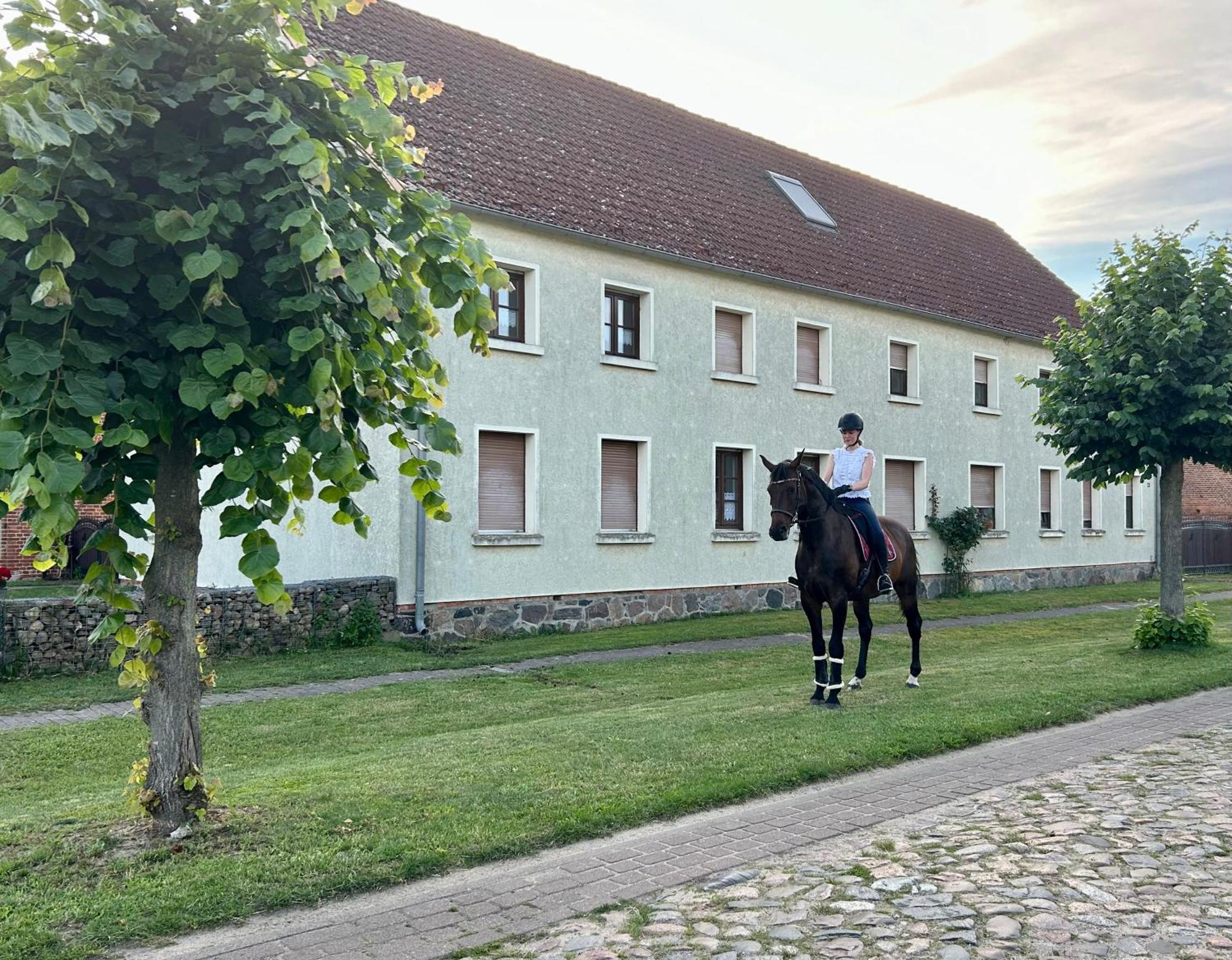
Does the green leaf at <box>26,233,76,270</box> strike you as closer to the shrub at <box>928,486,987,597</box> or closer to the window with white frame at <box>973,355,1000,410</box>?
the shrub at <box>928,486,987,597</box>

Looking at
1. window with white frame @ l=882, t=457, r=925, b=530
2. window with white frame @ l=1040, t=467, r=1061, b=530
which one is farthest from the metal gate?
window with white frame @ l=882, t=457, r=925, b=530

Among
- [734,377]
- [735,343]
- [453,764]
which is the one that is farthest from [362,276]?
[735,343]

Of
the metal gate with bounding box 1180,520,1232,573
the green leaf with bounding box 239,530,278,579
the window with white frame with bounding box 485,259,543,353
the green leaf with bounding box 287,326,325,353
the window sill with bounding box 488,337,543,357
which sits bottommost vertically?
the metal gate with bounding box 1180,520,1232,573

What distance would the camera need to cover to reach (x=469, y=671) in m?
13.5

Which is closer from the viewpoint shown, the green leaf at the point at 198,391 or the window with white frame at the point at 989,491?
the green leaf at the point at 198,391

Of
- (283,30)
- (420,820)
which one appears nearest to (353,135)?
(283,30)

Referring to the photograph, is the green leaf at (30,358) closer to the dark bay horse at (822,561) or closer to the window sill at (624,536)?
the dark bay horse at (822,561)

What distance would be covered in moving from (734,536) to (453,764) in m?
13.9

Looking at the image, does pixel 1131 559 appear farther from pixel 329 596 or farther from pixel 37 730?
pixel 37 730

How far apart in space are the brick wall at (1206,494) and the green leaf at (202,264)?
3824cm

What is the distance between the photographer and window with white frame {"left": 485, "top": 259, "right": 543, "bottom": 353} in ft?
58.1

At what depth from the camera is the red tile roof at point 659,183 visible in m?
18.4

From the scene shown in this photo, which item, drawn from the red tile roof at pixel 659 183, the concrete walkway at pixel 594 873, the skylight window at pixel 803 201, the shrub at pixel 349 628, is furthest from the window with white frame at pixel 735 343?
the concrete walkway at pixel 594 873

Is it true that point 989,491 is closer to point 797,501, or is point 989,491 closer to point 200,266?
point 797,501
